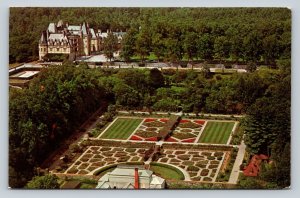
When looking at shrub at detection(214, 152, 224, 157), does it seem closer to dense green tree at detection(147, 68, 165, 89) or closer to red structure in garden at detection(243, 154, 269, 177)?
red structure in garden at detection(243, 154, 269, 177)

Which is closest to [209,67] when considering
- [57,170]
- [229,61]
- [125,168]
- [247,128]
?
[229,61]

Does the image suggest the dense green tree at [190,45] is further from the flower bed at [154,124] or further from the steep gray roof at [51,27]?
the steep gray roof at [51,27]

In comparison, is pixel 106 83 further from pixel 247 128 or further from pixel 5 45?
pixel 247 128

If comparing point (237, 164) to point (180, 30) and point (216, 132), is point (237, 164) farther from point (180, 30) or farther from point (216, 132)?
point (180, 30)

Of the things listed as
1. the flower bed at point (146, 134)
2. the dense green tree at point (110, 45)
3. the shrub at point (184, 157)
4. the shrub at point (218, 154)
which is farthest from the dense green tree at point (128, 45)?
the shrub at point (218, 154)

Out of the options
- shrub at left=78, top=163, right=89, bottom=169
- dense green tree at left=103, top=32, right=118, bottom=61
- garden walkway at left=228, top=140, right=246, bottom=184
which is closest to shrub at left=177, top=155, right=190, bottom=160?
garden walkway at left=228, top=140, right=246, bottom=184
